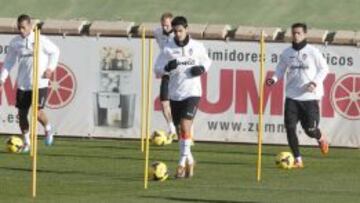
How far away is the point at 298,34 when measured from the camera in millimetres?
21312

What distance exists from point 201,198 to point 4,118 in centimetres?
1093

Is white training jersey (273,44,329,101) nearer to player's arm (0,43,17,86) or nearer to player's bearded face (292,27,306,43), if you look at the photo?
player's bearded face (292,27,306,43)

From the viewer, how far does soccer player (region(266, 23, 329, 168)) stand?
21.4 meters

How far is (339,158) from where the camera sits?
23469mm

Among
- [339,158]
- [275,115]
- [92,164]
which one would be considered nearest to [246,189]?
[92,164]

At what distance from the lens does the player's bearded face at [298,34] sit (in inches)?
834

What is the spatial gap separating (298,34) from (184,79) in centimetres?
276

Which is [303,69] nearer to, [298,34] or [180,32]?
[298,34]

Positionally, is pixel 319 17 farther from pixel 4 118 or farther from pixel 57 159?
pixel 57 159

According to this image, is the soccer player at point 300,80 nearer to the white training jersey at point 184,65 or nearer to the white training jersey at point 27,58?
the white training jersey at point 184,65

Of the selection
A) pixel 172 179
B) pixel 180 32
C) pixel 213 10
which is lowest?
pixel 172 179

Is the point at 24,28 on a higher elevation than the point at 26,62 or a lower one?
higher

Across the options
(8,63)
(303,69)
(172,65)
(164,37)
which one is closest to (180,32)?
(172,65)

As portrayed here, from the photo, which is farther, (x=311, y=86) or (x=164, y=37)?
(x=164, y=37)
